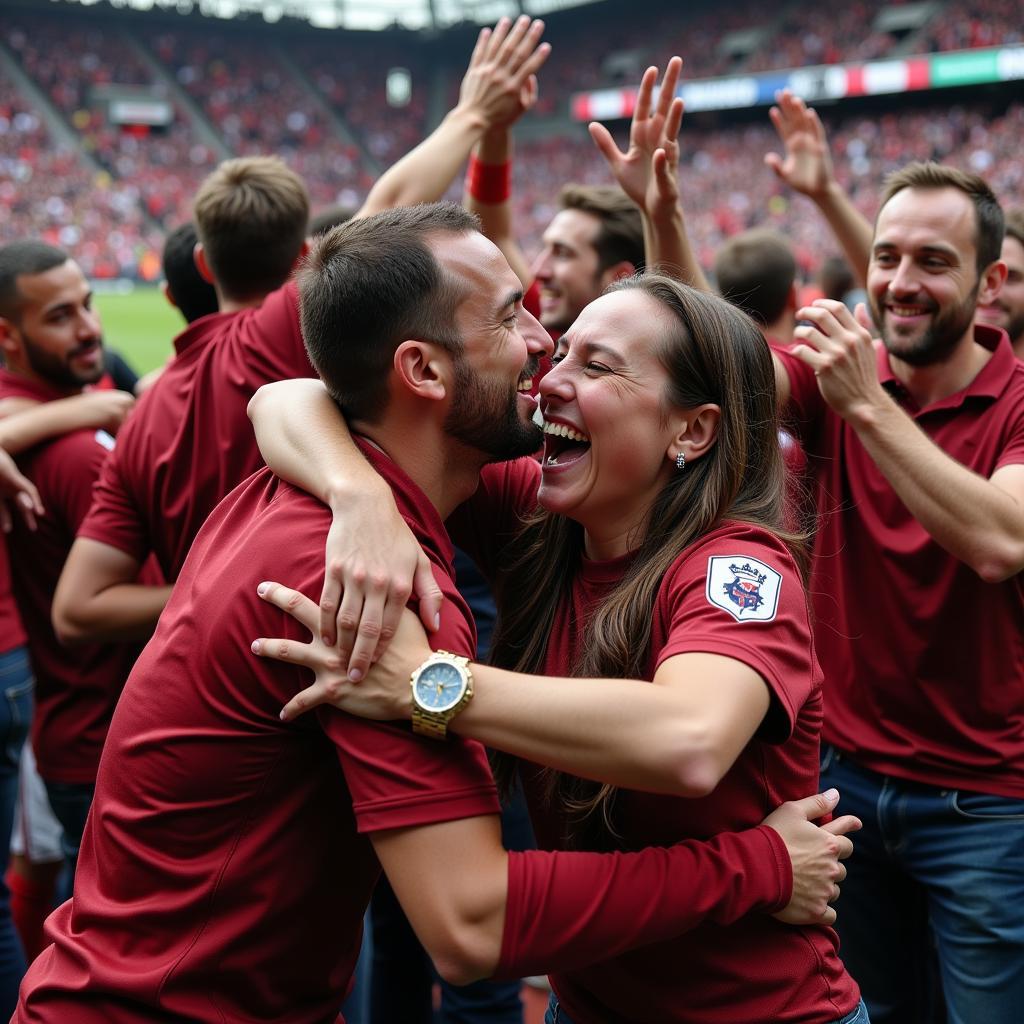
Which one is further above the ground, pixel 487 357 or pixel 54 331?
pixel 487 357

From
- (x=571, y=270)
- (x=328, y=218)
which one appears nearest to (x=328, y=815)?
(x=571, y=270)

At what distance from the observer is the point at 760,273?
5.01 metres

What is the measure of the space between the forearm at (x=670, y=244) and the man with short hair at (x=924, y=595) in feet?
1.49

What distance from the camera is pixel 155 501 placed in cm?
335

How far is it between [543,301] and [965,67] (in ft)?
96.5

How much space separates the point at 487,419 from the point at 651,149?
1.75 metres

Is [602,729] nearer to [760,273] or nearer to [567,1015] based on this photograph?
[567,1015]

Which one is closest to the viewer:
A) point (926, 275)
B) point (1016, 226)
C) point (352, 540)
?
point (352, 540)

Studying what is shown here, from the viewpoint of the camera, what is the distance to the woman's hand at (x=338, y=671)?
1.78 metres

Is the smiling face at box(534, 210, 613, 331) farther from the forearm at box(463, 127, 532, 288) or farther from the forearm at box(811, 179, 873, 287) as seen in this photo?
the forearm at box(811, 179, 873, 287)

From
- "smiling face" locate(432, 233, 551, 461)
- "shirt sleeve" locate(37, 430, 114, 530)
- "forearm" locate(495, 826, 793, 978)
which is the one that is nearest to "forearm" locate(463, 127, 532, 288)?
"shirt sleeve" locate(37, 430, 114, 530)

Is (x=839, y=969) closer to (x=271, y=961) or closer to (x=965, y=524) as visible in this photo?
(x=271, y=961)

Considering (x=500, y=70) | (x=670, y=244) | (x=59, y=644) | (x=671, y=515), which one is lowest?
(x=59, y=644)

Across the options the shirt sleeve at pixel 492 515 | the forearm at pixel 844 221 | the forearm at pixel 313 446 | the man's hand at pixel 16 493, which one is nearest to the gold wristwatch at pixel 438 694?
the forearm at pixel 313 446
